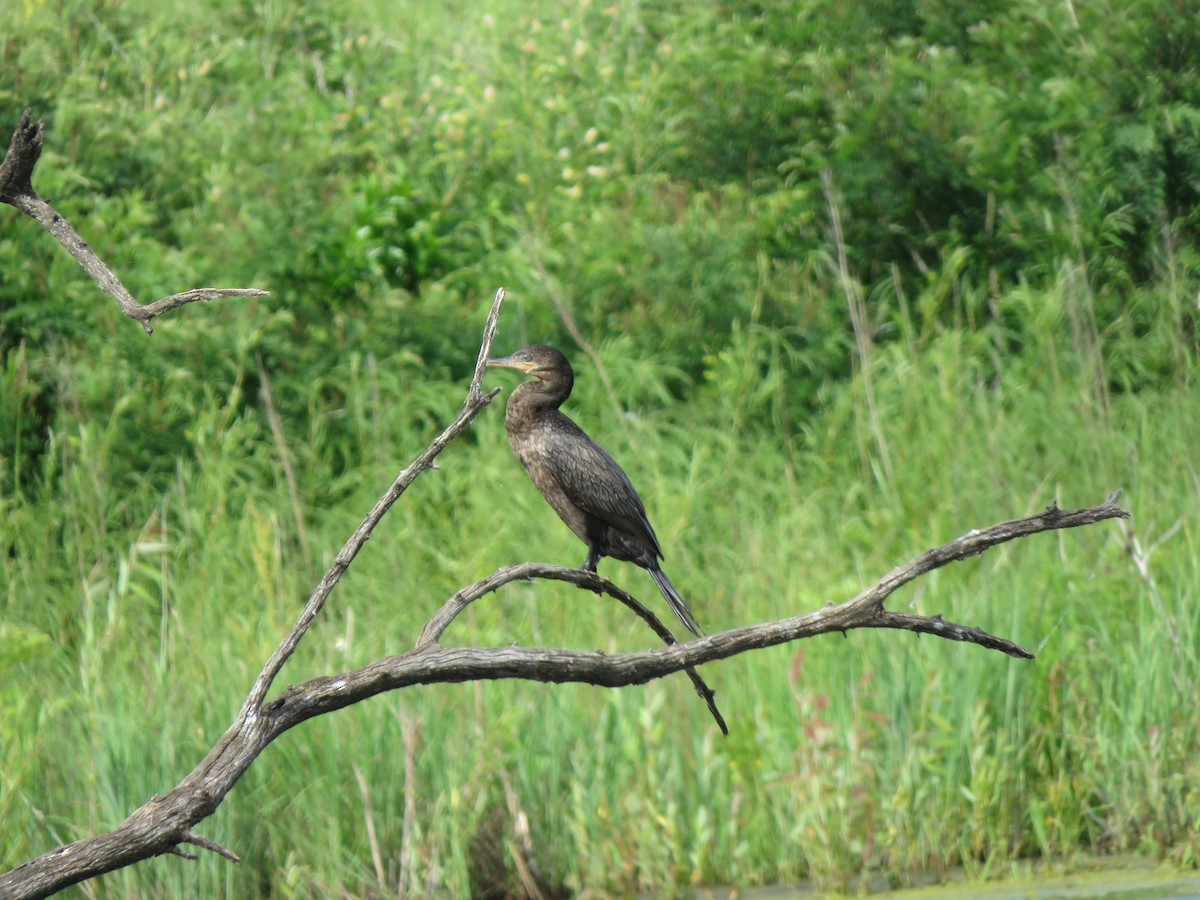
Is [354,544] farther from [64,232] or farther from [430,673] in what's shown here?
[64,232]

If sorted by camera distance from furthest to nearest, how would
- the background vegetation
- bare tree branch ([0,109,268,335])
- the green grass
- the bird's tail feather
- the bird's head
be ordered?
the background vegetation < the green grass < the bird's head < the bird's tail feather < bare tree branch ([0,109,268,335])

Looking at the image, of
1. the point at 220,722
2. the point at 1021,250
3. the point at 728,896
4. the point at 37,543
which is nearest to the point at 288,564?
the point at 37,543

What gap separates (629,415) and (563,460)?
2501 millimetres

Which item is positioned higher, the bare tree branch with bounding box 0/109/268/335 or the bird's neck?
the bare tree branch with bounding box 0/109/268/335

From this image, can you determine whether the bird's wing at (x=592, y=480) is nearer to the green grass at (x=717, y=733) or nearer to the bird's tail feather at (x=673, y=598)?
the bird's tail feather at (x=673, y=598)

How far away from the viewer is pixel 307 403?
6.55 meters

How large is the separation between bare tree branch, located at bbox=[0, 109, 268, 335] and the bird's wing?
1.18 metres

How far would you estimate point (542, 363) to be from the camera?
2.45 m

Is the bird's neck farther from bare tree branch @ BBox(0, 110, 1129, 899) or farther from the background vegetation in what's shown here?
the background vegetation

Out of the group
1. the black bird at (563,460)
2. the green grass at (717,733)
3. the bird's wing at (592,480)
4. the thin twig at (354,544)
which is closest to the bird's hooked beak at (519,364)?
the black bird at (563,460)

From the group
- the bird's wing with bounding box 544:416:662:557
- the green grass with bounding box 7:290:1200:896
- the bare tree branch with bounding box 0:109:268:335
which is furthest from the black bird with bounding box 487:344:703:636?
the green grass with bounding box 7:290:1200:896

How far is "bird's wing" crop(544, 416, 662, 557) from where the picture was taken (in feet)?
8.18

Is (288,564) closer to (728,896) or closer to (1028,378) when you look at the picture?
(728,896)

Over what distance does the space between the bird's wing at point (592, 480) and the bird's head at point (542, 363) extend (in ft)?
0.32
